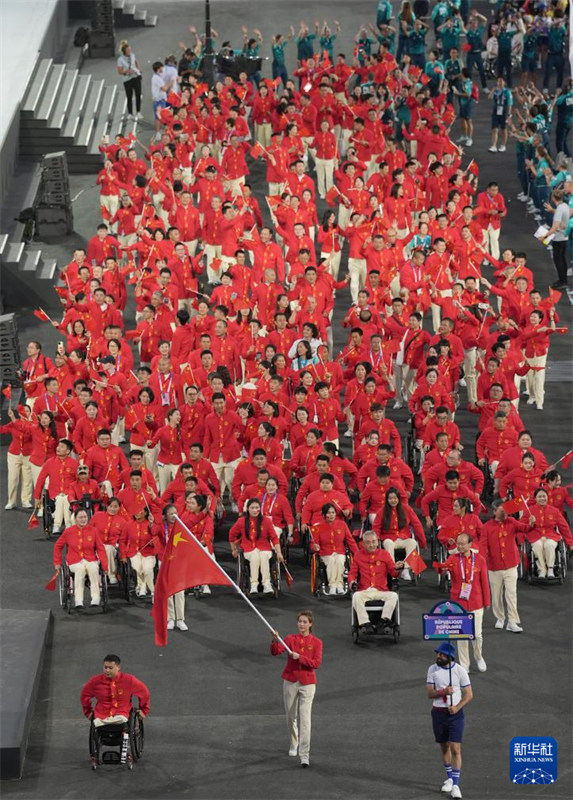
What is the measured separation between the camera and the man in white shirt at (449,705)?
15.5m

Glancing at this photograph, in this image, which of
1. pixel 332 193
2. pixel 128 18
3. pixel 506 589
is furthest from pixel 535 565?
pixel 128 18

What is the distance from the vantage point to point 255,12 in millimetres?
43062

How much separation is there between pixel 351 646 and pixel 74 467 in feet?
14.6

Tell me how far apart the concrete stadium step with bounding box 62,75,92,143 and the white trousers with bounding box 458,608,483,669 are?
18697mm

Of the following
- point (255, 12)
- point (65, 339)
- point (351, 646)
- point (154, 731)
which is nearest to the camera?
point (154, 731)

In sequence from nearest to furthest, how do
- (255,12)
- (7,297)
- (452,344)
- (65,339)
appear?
(452,344)
(65,339)
(7,297)
(255,12)

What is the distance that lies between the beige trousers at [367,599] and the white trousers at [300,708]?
2.47m

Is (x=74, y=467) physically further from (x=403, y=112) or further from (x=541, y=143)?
(x=403, y=112)

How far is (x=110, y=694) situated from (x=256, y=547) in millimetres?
3959

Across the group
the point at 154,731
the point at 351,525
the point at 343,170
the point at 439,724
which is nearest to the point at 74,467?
the point at 351,525

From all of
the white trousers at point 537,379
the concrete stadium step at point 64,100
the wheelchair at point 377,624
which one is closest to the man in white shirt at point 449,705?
the wheelchair at point 377,624

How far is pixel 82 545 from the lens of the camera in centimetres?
1955

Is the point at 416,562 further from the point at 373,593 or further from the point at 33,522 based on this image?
the point at 33,522

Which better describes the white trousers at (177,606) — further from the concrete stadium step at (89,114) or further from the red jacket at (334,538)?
the concrete stadium step at (89,114)
